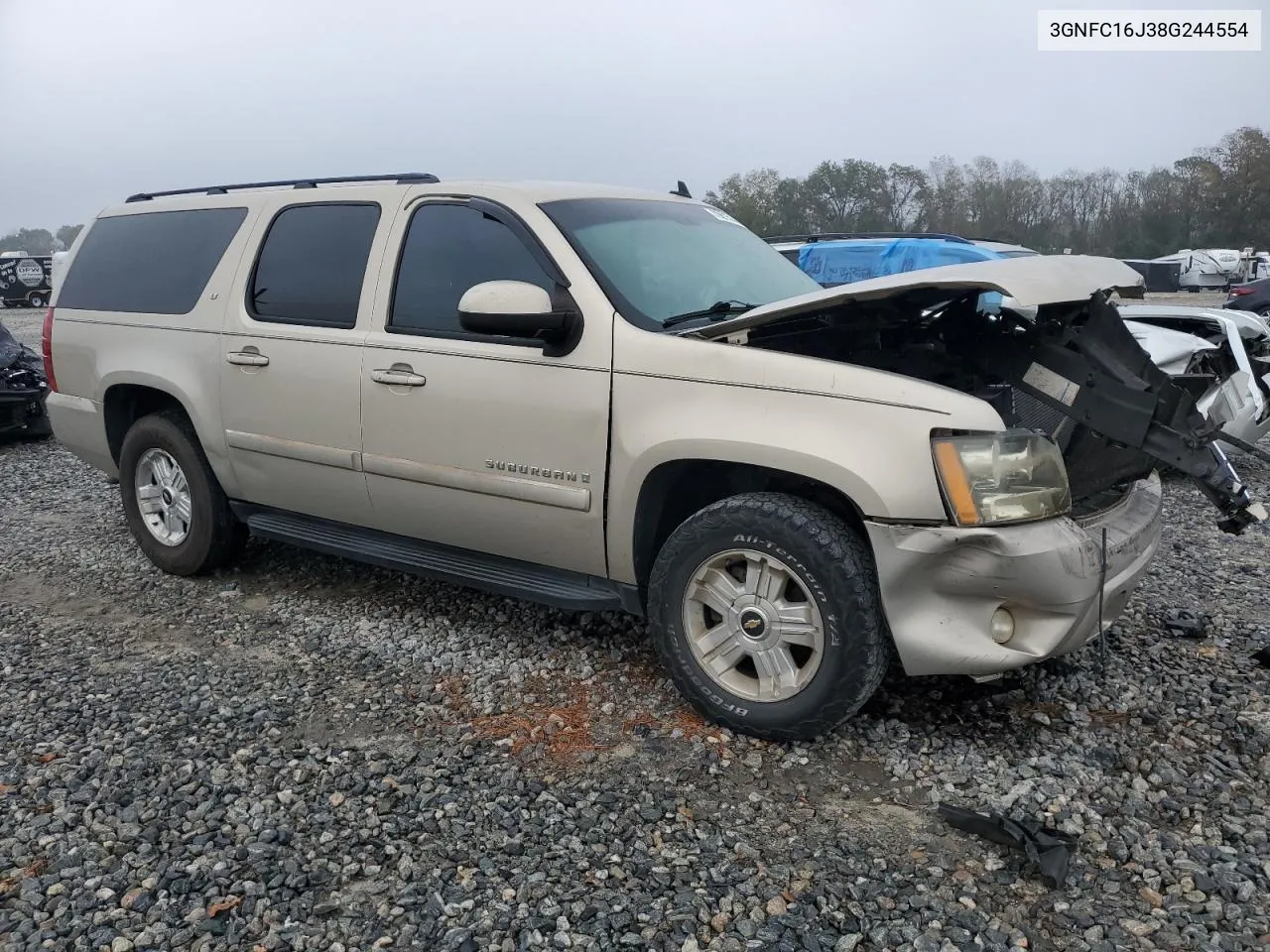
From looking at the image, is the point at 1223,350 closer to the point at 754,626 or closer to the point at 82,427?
the point at 754,626

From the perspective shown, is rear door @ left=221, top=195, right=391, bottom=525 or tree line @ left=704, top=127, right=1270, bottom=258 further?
tree line @ left=704, top=127, right=1270, bottom=258

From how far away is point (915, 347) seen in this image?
3709mm

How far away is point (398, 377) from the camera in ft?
12.9

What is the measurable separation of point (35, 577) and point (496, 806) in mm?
3704

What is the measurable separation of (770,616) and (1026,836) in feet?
3.20

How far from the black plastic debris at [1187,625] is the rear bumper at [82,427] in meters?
5.26

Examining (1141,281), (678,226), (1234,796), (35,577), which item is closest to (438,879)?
(1234,796)

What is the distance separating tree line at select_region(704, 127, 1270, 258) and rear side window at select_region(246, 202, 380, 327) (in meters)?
40.8

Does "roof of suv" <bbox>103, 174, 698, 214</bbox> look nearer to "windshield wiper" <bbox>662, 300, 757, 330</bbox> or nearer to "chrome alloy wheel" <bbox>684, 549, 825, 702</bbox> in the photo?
"windshield wiper" <bbox>662, 300, 757, 330</bbox>

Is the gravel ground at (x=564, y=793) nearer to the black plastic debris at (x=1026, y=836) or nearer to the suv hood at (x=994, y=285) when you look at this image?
the black plastic debris at (x=1026, y=836)

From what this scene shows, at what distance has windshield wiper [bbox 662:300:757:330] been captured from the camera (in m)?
3.61

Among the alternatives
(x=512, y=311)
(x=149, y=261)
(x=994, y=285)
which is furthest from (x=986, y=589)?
(x=149, y=261)

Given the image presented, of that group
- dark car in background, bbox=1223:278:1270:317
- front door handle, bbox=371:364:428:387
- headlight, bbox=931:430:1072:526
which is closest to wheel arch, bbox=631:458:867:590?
headlight, bbox=931:430:1072:526

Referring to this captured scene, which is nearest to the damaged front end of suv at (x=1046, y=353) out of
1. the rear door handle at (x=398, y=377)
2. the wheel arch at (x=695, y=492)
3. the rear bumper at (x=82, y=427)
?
the wheel arch at (x=695, y=492)
